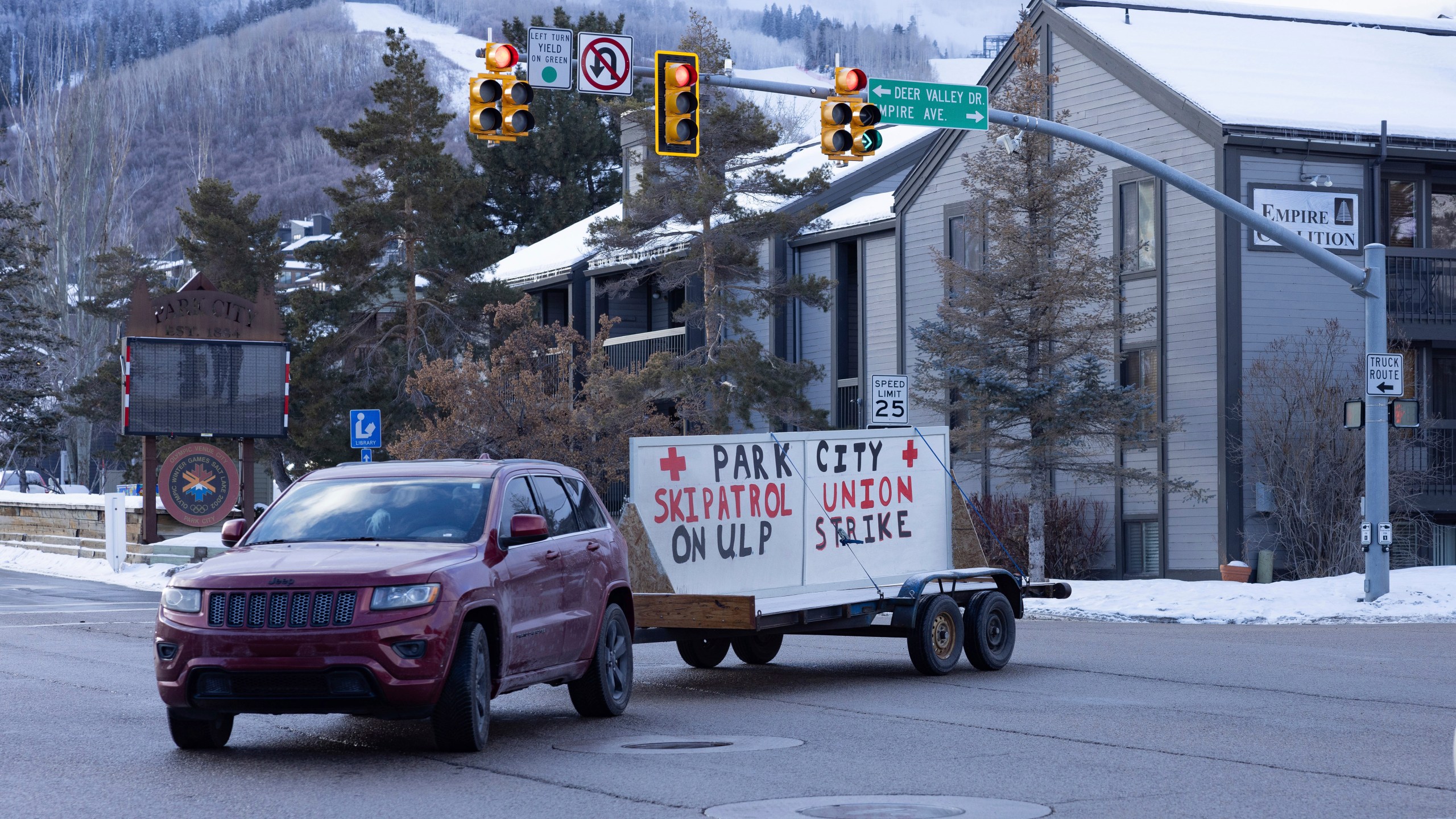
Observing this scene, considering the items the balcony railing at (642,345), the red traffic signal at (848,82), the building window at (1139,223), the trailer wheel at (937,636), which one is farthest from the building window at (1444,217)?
the trailer wheel at (937,636)

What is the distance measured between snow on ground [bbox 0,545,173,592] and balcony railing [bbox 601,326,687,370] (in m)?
13.1

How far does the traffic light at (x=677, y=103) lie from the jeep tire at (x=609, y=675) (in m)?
6.50

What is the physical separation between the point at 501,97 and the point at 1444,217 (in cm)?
2108

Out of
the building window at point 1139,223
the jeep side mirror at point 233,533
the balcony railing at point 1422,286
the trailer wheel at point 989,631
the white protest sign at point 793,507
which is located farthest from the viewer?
the building window at point 1139,223

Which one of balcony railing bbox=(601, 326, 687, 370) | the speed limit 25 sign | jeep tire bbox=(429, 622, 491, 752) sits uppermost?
balcony railing bbox=(601, 326, 687, 370)

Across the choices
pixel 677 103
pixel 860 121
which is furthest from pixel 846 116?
pixel 677 103

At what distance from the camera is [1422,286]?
97.0 ft

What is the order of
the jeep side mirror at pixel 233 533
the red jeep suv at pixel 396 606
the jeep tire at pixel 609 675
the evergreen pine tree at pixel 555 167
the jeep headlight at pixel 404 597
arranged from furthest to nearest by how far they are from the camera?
the evergreen pine tree at pixel 555 167 → the jeep tire at pixel 609 675 → the jeep side mirror at pixel 233 533 → the jeep headlight at pixel 404 597 → the red jeep suv at pixel 396 606

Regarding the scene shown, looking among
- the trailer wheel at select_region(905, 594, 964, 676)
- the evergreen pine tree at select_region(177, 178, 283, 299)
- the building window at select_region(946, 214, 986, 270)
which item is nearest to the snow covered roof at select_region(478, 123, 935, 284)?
the building window at select_region(946, 214, 986, 270)

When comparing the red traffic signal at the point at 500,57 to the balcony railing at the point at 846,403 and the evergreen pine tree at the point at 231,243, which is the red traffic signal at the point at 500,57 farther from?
the evergreen pine tree at the point at 231,243

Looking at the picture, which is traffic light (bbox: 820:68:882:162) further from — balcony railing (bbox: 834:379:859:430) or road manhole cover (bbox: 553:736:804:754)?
balcony railing (bbox: 834:379:859:430)

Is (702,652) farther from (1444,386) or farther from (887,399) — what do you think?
(1444,386)

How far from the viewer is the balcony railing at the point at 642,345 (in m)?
41.5

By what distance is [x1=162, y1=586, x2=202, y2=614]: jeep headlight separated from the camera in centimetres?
947
